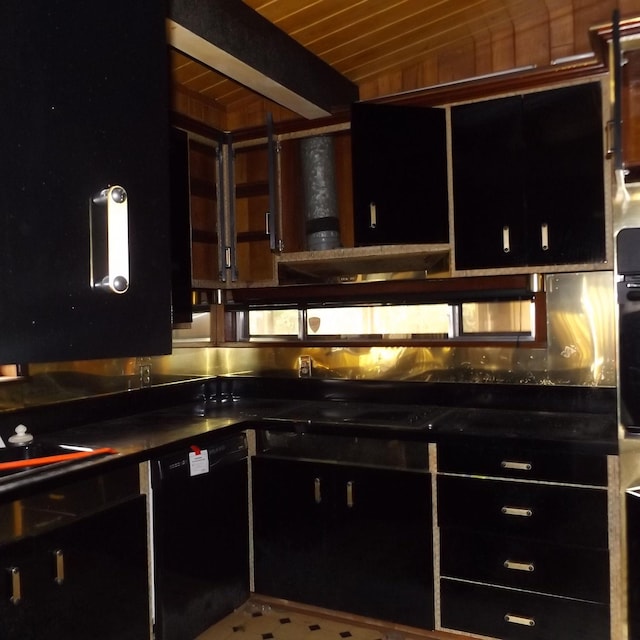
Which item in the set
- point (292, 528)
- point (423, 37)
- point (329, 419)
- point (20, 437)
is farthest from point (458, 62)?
point (20, 437)

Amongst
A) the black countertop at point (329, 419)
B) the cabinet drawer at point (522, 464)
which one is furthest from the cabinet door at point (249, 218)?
the cabinet drawer at point (522, 464)

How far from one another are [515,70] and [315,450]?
1844 mm

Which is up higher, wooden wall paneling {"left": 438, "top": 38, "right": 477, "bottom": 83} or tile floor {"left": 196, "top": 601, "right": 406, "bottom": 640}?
wooden wall paneling {"left": 438, "top": 38, "right": 477, "bottom": 83}

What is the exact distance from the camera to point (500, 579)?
2.38m

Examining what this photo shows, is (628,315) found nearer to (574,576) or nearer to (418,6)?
(574,576)

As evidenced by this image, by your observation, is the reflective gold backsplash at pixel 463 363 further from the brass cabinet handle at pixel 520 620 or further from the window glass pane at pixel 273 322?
the brass cabinet handle at pixel 520 620

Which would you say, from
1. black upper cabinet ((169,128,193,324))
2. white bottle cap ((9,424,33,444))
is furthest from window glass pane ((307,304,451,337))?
white bottle cap ((9,424,33,444))

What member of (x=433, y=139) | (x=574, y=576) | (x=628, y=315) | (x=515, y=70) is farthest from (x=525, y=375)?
(x=515, y=70)

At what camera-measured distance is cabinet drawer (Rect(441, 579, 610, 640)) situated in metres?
2.24

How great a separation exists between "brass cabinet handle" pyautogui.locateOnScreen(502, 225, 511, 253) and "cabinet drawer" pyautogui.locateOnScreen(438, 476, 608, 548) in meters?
0.97

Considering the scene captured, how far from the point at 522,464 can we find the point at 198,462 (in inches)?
50.6

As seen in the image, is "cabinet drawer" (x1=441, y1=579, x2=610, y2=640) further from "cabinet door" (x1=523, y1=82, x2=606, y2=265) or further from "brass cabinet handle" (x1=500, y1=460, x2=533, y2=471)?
"cabinet door" (x1=523, y1=82, x2=606, y2=265)

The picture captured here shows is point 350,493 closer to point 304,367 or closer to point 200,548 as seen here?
point 200,548

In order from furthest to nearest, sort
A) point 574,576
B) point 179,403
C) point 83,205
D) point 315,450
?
point 179,403 → point 315,450 → point 574,576 → point 83,205
